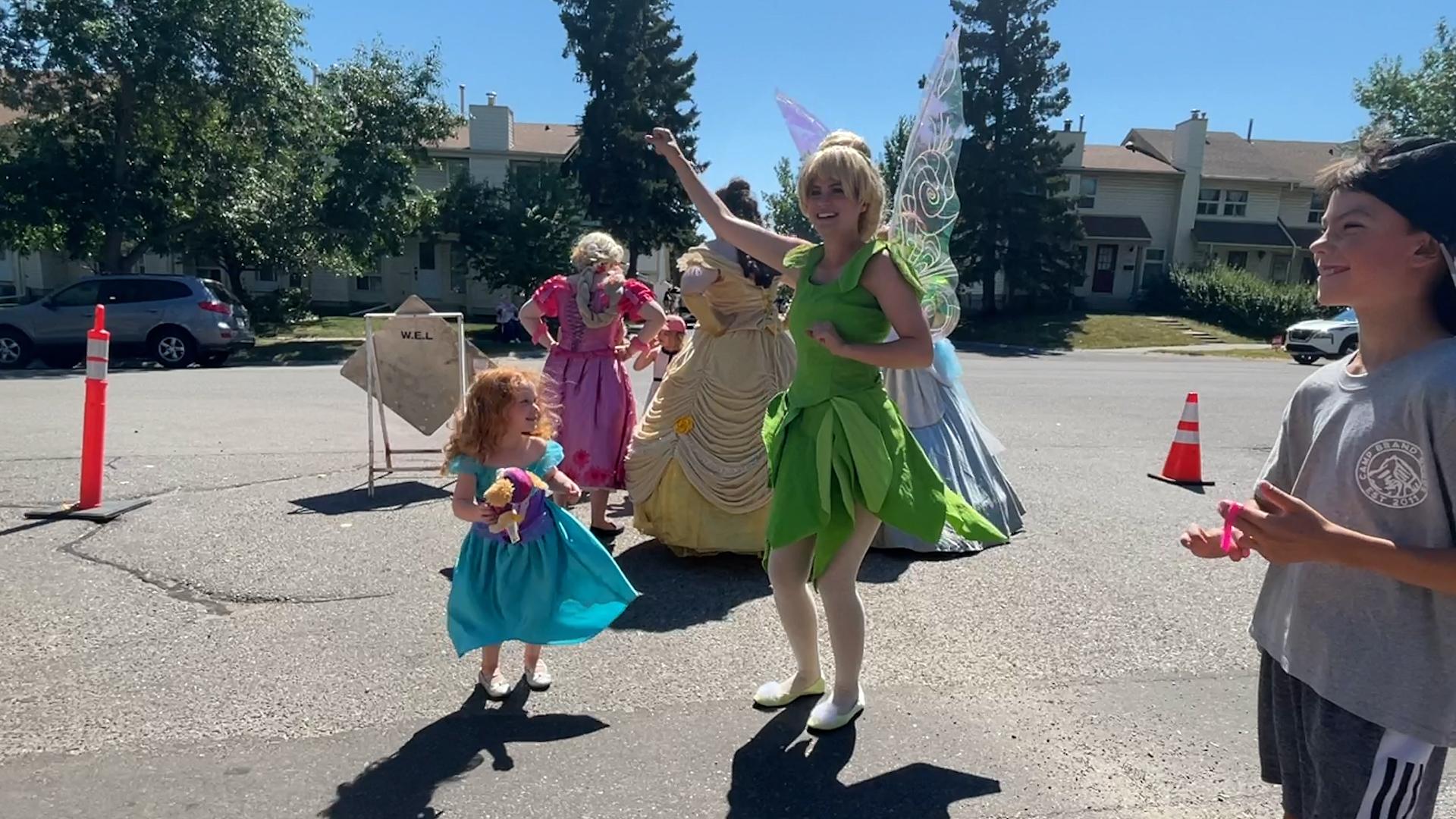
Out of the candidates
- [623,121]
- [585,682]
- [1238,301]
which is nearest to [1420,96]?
[1238,301]

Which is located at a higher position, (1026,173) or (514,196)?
(1026,173)

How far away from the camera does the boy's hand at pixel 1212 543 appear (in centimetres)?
191

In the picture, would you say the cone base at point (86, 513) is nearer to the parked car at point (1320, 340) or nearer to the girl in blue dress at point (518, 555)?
the girl in blue dress at point (518, 555)

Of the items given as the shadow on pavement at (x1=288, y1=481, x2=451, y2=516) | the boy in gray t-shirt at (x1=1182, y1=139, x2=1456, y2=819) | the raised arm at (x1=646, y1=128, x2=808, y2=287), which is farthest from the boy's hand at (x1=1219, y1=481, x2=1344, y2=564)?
the shadow on pavement at (x1=288, y1=481, x2=451, y2=516)

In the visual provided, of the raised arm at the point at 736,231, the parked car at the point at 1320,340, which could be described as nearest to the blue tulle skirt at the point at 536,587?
the raised arm at the point at 736,231

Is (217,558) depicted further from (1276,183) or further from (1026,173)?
(1276,183)

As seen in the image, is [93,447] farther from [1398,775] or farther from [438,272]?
[438,272]

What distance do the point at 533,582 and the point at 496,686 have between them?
0.42 m

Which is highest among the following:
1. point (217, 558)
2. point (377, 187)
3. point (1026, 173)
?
point (1026, 173)

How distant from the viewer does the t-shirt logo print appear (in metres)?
1.69

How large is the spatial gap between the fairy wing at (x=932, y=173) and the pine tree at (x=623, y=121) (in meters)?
27.3

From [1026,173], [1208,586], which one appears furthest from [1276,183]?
[1208,586]

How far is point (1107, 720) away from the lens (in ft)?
11.1

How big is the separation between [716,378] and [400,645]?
1952 mm
